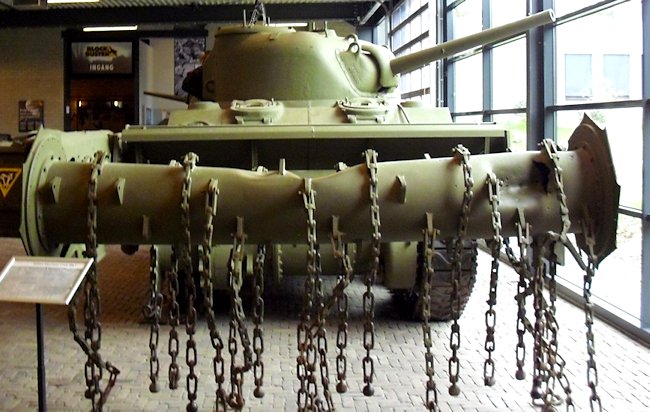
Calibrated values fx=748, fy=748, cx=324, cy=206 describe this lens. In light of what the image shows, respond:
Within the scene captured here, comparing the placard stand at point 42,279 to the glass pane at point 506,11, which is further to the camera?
the glass pane at point 506,11

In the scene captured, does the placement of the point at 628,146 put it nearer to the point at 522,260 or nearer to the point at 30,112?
the point at 522,260

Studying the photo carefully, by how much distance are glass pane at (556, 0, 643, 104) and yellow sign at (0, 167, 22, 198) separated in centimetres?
450

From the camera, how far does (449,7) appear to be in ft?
35.4

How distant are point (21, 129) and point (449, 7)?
13064mm

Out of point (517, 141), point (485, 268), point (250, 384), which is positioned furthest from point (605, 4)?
point (250, 384)

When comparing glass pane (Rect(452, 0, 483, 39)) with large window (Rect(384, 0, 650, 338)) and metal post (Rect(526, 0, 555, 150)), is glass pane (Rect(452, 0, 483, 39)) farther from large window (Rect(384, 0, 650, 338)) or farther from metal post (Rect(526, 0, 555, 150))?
metal post (Rect(526, 0, 555, 150))

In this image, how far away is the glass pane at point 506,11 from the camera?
8099 millimetres

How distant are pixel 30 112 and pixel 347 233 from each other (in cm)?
1802

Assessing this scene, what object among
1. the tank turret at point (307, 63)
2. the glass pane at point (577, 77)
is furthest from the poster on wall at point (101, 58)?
the glass pane at point (577, 77)

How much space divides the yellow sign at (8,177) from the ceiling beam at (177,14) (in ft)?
37.5

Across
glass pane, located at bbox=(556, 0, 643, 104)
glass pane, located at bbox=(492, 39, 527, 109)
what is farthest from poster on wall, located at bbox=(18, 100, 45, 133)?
glass pane, located at bbox=(556, 0, 643, 104)

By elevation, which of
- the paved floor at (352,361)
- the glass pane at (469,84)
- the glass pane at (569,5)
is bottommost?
the paved floor at (352,361)

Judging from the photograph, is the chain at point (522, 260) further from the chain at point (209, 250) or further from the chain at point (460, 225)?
the chain at point (209, 250)

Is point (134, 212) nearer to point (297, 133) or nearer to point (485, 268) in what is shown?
point (297, 133)
